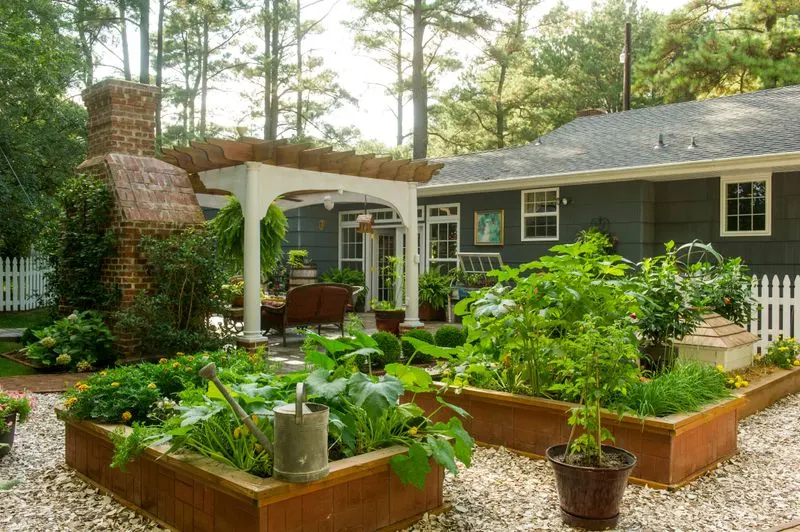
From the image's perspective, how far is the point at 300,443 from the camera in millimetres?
2604

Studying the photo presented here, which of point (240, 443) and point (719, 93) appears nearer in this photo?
point (240, 443)

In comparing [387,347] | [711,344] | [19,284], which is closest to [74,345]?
[387,347]

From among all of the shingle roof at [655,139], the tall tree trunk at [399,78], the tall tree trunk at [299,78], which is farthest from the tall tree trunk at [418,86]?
the shingle roof at [655,139]

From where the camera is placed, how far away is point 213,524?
2807mm

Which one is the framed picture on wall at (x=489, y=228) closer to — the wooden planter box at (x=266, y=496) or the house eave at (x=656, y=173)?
the house eave at (x=656, y=173)

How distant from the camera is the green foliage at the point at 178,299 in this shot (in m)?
6.71

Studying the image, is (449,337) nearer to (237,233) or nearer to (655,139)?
(237,233)

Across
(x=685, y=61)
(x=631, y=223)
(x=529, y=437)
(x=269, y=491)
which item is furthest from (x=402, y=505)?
(x=685, y=61)

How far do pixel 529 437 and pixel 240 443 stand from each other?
2.03 m

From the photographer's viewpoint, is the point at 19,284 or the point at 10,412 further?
the point at 19,284

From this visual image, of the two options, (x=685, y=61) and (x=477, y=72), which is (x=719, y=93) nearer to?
(x=685, y=61)

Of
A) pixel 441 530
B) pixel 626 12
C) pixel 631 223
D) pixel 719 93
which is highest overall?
pixel 626 12

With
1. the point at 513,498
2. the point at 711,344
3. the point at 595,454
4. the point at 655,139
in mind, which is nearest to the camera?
the point at 595,454

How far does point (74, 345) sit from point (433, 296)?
6.74m
